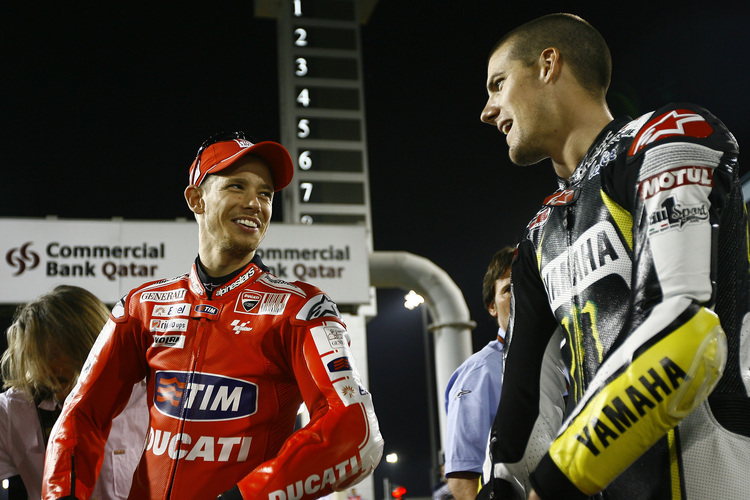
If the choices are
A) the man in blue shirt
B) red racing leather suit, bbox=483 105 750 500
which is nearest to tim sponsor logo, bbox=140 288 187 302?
red racing leather suit, bbox=483 105 750 500

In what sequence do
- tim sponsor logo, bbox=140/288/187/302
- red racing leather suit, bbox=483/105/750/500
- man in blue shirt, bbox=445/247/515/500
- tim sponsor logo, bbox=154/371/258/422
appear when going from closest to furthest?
red racing leather suit, bbox=483/105/750/500 → tim sponsor logo, bbox=154/371/258/422 → tim sponsor logo, bbox=140/288/187/302 → man in blue shirt, bbox=445/247/515/500

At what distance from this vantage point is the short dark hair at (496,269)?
12.2 feet

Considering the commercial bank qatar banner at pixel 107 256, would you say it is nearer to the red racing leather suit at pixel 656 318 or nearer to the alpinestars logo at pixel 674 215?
the red racing leather suit at pixel 656 318

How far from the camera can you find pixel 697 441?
1259mm

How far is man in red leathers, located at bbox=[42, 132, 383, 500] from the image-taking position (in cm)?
190

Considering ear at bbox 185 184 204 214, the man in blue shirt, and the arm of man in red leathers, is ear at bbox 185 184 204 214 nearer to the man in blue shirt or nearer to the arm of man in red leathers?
the arm of man in red leathers

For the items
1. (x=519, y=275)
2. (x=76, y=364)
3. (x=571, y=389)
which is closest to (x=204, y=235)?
(x=76, y=364)

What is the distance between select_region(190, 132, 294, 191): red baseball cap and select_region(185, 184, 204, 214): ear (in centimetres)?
2

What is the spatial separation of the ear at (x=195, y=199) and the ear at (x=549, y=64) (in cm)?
138

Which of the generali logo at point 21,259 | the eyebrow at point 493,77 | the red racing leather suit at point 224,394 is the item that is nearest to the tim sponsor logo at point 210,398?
the red racing leather suit at point 224,394

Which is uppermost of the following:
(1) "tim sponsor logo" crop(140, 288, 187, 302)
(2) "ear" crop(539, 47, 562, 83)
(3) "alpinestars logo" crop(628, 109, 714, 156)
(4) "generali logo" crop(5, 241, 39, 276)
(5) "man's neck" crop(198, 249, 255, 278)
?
(4) "generali logo" crop(5, 241, 39, 276)

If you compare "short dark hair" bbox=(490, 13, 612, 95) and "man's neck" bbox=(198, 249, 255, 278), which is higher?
"short dark hair" bbox=(490, 13, 612, 95)

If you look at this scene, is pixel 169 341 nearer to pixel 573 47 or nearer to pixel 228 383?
pixel 228 383

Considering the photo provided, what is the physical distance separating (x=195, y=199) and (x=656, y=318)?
1901 millimetres
